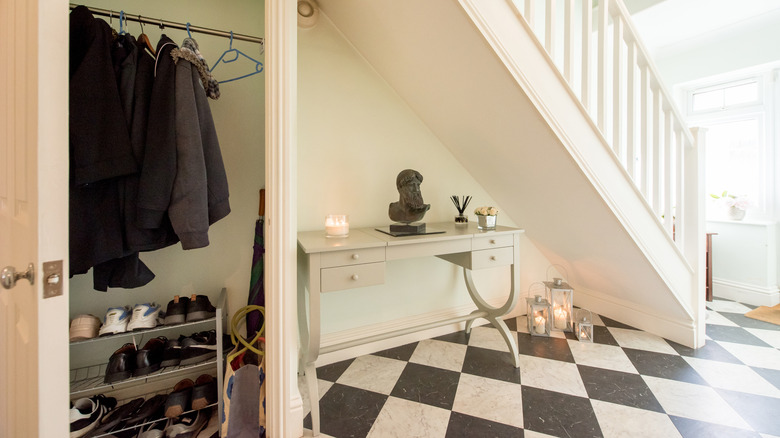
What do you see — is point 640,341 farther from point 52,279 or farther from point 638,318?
point 52,279

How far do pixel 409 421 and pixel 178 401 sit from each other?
0.98 m

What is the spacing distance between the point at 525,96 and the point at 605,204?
741mm

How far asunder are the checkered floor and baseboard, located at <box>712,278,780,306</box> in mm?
656

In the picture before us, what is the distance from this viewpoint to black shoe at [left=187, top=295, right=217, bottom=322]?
4.42 feet

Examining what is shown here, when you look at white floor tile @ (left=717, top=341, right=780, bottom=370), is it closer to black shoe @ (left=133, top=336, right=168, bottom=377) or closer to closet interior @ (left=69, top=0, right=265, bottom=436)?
closet interior @ (left=69, top=0, right=265, bottom=436)

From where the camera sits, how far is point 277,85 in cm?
117

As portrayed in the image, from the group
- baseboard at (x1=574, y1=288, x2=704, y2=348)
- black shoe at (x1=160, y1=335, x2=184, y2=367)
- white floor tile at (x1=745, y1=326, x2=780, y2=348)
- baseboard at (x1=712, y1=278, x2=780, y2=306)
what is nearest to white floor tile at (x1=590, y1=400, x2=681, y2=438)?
→ baseboard at (x1=574, y1=288, x2=704, y2=348)

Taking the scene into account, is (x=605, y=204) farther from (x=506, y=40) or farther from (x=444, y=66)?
(x=444, y=66)

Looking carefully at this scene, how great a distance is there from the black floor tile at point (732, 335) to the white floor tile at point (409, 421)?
2041mm

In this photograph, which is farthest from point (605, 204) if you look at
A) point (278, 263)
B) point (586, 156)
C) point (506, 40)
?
point (278, 263)

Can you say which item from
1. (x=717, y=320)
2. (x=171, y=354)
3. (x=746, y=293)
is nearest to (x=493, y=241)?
(x=171, y=354)

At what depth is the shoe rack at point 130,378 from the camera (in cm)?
127

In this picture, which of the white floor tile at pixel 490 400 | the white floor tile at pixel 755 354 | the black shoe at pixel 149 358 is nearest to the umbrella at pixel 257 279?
the black shoe at pixel 149 358

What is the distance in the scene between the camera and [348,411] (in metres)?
1.46
